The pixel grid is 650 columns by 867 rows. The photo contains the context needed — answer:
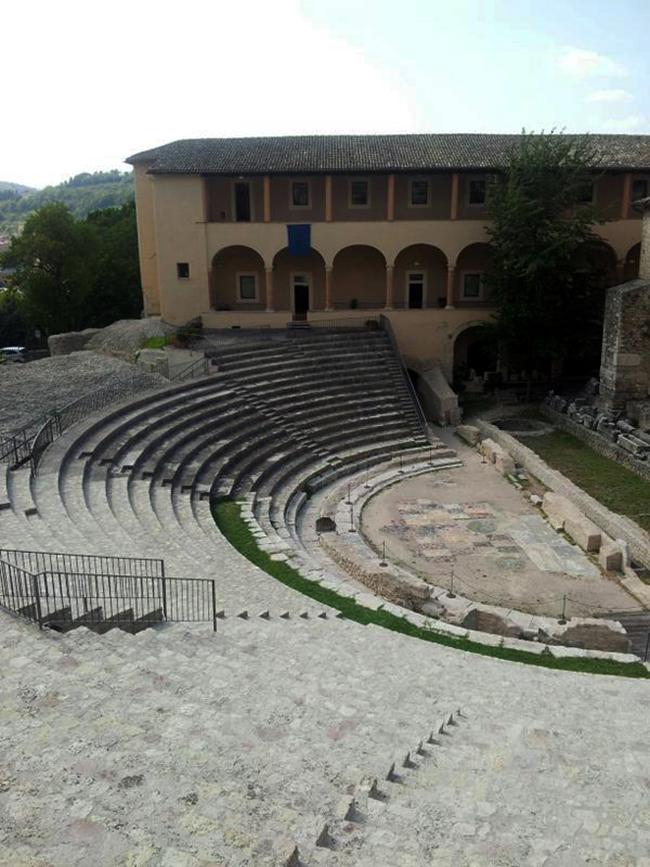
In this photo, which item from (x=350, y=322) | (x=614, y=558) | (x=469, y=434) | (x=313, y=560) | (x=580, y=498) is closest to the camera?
(x=614, y=558)

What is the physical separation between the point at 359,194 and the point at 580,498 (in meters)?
20.8

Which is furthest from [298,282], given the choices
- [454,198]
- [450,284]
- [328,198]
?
[454,198]

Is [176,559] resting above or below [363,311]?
below

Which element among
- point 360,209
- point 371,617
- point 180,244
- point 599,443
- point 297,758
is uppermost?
point 360,209

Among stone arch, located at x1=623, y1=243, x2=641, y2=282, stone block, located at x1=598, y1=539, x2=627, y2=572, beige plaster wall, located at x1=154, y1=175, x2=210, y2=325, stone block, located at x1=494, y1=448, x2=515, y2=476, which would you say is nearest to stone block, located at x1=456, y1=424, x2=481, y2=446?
stone block, located at x1=494, y1=448, x2=515, y2=476

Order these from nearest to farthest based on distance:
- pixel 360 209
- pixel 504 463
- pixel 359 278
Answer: pixel 504 463 → pixel 360 209 → pixel 359 278

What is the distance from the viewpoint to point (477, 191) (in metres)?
35.1

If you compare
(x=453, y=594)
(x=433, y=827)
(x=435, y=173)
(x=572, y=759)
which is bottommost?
(x=453, y=594)

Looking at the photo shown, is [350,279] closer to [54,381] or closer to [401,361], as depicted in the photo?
[401,361]

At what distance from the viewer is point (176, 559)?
14852 mm

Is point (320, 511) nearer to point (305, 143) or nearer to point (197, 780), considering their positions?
point (197, 780)

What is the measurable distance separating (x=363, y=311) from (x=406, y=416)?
7925 mm

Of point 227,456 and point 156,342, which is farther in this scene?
point 156,342

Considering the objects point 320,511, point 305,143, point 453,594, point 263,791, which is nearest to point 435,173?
point 305,143
